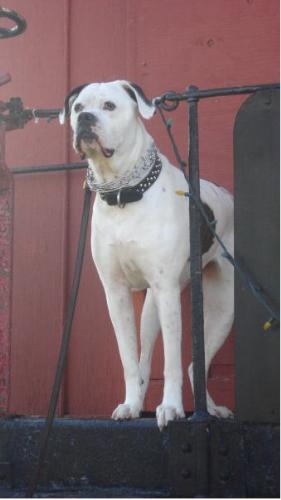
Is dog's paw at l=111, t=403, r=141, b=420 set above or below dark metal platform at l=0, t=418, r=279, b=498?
above

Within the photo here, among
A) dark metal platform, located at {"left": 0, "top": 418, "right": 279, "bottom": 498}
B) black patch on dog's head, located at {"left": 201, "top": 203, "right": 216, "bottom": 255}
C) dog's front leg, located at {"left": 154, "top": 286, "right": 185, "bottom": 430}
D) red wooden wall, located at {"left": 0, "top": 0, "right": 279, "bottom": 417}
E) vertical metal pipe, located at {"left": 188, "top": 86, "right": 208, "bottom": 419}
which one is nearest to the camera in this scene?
dark metal platform, located at {"left": 0, "top": 418, "right": 279, "bottom": 498}

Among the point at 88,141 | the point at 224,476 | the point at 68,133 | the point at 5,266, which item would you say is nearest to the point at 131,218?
the point at 88,141

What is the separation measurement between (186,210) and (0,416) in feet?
3.36

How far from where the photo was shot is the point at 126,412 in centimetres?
373

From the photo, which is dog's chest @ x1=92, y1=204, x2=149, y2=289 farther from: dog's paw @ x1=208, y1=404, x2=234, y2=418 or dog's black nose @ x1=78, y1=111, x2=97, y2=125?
dog's paw @ x1=208, y1=404, x2=234, y2=418

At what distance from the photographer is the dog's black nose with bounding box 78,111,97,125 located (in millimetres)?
3688

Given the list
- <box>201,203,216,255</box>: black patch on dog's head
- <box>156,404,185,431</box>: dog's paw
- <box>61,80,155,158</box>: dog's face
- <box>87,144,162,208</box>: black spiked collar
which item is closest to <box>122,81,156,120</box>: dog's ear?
<box>61,80,155,158</box>: dog's face

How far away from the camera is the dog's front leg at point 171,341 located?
367 cm

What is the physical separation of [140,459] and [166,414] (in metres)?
0.18

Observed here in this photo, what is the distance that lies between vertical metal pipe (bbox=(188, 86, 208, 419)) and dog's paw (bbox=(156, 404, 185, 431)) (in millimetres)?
137

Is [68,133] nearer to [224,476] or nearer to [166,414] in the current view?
[166,414]

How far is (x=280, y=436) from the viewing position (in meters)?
3.15

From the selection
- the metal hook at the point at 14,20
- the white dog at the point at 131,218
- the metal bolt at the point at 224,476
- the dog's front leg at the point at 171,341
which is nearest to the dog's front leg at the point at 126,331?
the white dog at the point at 131,218

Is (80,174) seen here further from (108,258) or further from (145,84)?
(108,258)
